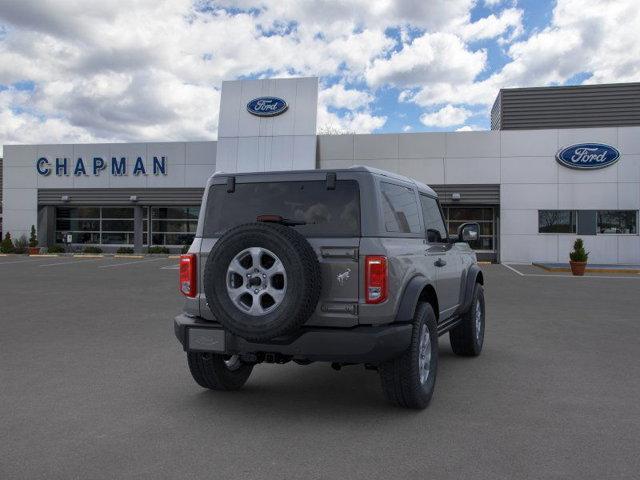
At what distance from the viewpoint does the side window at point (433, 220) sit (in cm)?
586

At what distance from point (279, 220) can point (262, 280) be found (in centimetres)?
48

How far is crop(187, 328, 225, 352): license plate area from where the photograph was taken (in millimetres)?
4609

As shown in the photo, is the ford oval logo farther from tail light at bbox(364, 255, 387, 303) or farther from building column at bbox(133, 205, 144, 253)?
tail light at bbox(364, 255, 387, 303)

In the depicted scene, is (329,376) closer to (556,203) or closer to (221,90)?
(556,203)

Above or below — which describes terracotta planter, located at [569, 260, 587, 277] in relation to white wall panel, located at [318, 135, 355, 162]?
below

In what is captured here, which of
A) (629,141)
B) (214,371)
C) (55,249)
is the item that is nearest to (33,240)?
(55,249)

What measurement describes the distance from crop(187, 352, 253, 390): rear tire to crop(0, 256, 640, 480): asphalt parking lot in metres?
0.13

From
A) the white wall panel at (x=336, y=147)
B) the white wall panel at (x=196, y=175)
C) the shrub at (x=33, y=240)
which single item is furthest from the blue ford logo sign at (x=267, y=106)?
the shrub at (x=33, y=240)

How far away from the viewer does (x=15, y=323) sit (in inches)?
370

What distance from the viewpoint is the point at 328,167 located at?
27.1 m

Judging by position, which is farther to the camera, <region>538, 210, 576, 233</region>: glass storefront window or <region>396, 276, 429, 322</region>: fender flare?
<region>538, 210, 576, 233</region>: glass storefront window

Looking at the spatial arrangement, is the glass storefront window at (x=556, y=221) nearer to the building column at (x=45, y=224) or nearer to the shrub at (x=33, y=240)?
the shrub at (x=33, y=240)

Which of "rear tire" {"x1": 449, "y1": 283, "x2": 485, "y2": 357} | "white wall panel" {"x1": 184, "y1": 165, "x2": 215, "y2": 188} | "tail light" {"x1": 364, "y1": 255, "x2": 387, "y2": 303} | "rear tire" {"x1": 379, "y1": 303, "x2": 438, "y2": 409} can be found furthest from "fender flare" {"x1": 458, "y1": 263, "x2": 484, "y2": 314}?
"white wall panel" {"x1": 184, "y1": 165, "x2": 215, "y2": 188}

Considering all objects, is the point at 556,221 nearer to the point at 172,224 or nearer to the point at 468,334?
the point at 172,224
